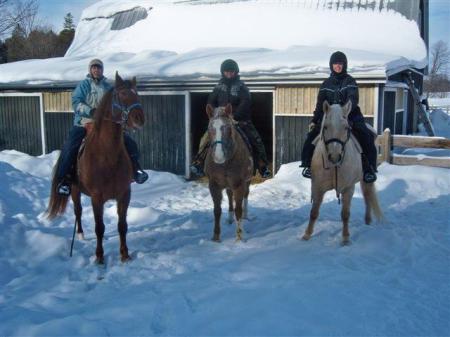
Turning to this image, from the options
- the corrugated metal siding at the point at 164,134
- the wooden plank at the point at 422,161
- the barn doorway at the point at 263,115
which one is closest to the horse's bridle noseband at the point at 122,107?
the corrugated metal siding at the point at 164,134

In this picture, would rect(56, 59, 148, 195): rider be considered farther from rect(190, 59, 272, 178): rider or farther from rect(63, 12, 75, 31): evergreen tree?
rect(63, 12, 75, 31): evergreen tree

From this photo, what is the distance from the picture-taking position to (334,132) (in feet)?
18.0

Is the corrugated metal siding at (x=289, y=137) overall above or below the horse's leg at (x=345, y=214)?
above

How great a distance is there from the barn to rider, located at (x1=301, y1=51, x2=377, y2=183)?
4.00 m

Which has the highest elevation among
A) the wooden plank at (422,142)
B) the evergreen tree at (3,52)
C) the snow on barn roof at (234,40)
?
the evergreen tree at (3,52)

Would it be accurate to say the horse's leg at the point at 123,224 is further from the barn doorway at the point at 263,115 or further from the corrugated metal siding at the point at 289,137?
the barn doorway at the point at 263,115

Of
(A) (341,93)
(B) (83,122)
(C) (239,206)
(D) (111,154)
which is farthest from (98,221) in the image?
(A) (341,93)

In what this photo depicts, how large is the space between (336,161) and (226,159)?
4.76ft

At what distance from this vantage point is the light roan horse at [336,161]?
551 centimetres

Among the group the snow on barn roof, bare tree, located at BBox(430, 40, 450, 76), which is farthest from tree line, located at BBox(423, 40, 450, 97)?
the snow on barn roof

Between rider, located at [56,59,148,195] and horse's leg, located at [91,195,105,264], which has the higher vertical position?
rider, located at [56,59,148,195]

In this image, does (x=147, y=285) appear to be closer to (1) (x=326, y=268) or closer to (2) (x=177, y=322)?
(2) (x=177, y=322)

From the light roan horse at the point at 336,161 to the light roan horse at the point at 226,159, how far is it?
3.38 ft

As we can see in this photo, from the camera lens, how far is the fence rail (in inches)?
416
